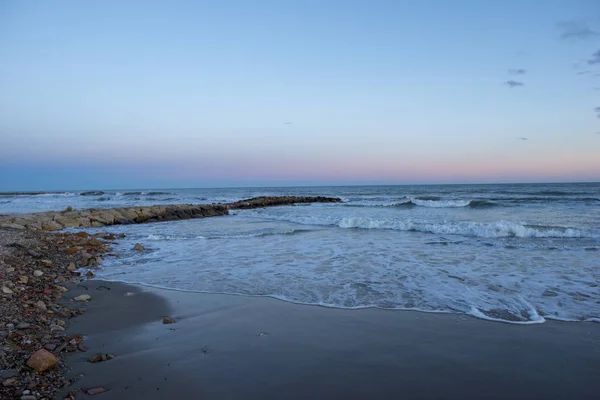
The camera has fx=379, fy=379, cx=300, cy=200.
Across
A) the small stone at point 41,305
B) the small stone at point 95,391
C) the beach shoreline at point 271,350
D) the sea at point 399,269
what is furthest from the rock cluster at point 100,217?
the small stone at point 95,391

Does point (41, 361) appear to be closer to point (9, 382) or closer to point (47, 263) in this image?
point (9, 382)

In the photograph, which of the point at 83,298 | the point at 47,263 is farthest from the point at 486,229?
the point at 47,263

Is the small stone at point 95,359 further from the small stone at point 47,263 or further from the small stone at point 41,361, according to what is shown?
the small stone at point 47,263

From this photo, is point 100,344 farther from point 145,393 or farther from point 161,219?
point 161,219

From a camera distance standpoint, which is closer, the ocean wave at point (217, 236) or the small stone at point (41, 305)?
the small stone at point (41, 305)

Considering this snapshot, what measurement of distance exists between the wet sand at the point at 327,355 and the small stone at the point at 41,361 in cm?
19

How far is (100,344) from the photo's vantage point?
164 inches

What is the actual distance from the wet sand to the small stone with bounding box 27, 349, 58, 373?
19 cm

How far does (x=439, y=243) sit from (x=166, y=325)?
30.2 feet

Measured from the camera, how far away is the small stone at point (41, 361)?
331cm

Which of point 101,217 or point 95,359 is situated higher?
point 101,217

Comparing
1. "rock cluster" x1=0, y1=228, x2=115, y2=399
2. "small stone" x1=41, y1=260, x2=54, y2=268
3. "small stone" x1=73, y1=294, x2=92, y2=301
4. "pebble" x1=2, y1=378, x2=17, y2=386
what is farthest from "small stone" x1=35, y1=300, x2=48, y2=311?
"small stone" x1=41, y1=260, x2=54, y2=268

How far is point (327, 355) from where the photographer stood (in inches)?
148

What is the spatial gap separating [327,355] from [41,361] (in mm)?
2587
